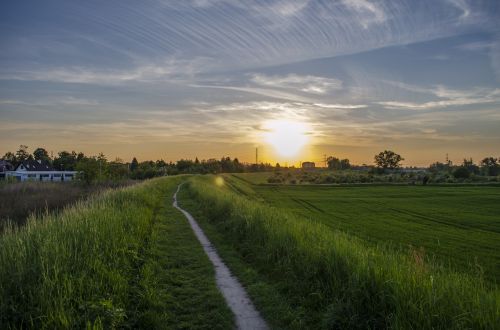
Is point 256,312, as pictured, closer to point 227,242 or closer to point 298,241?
point 298,241

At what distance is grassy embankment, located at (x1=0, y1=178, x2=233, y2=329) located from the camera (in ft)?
18.8

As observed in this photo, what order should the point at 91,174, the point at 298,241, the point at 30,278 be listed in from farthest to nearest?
the point at 91,174 < the point at 298,241 < the point at 30,278

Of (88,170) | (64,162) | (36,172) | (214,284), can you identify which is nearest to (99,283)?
(214,284)

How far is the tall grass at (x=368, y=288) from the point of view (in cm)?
555

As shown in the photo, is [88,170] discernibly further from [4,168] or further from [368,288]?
[368,288]

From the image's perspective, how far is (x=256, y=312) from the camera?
750 cm

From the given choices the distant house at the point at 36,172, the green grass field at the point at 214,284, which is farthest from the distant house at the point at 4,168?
the green grass field at the point at 214,284

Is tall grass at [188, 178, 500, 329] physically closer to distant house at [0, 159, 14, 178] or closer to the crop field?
the crop field

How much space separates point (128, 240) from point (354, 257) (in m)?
6.81

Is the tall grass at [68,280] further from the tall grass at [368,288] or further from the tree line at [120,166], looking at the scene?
the tree line at [120,166]

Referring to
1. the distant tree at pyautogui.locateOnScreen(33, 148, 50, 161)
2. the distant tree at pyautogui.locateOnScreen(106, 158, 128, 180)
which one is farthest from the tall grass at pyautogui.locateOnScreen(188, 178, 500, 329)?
the distant tree at pyautogui.locateOnScreen(33, 148, 50, 161)

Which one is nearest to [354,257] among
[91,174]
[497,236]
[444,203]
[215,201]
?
[215,201]

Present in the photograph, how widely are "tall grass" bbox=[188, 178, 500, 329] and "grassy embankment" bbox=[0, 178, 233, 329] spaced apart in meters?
1.81

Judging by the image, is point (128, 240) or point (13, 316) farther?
point (128, 240)
